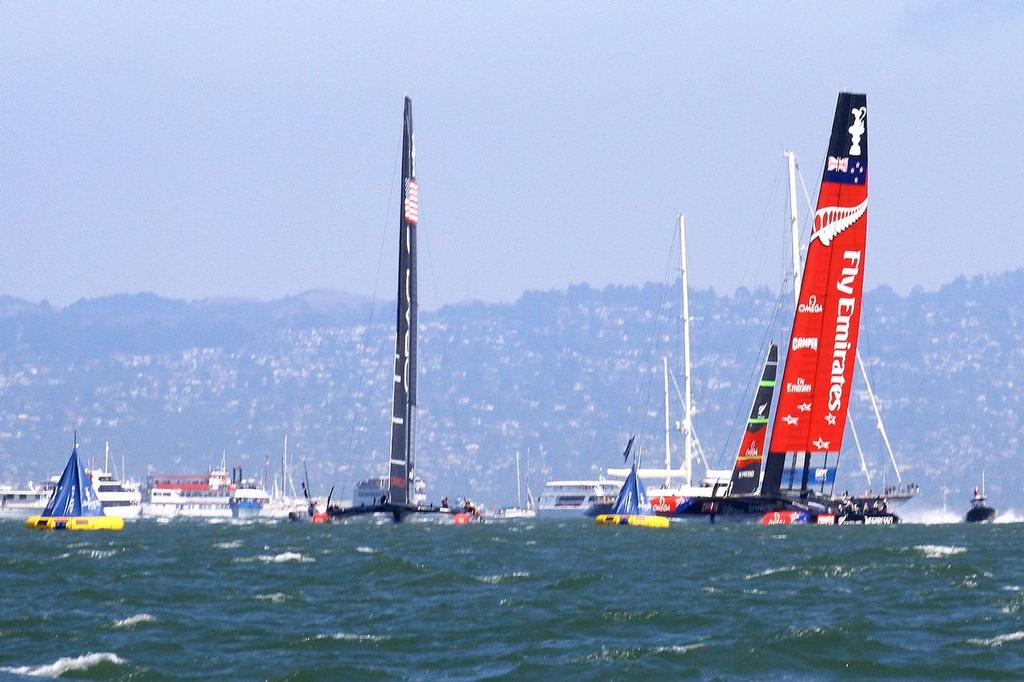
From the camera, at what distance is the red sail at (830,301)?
93.6 m

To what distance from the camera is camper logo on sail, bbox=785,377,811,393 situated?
95062 mm

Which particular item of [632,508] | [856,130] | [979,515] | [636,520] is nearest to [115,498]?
[979,515]

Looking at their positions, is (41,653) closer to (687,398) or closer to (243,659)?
(243,659)

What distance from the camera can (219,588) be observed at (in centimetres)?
4275

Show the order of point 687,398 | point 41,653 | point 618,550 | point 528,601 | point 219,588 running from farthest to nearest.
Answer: point 687,398
point 618,550
point 219,588
point 528,601
point 41,653

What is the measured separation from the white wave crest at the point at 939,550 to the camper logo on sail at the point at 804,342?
107ft

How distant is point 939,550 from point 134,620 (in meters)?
30.2

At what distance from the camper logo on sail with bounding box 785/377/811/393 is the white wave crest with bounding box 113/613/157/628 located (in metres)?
62.2

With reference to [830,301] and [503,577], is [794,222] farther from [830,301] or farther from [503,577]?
[503,577]

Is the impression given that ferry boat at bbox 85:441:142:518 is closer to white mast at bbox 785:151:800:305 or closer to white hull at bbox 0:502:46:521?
white hull at bbox 0:502:46:521

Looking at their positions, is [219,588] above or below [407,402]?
below

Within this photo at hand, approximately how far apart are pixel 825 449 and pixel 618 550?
36747 millimetres

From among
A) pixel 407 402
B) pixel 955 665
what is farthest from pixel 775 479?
pixel 955 665

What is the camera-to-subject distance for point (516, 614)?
36188 mm
